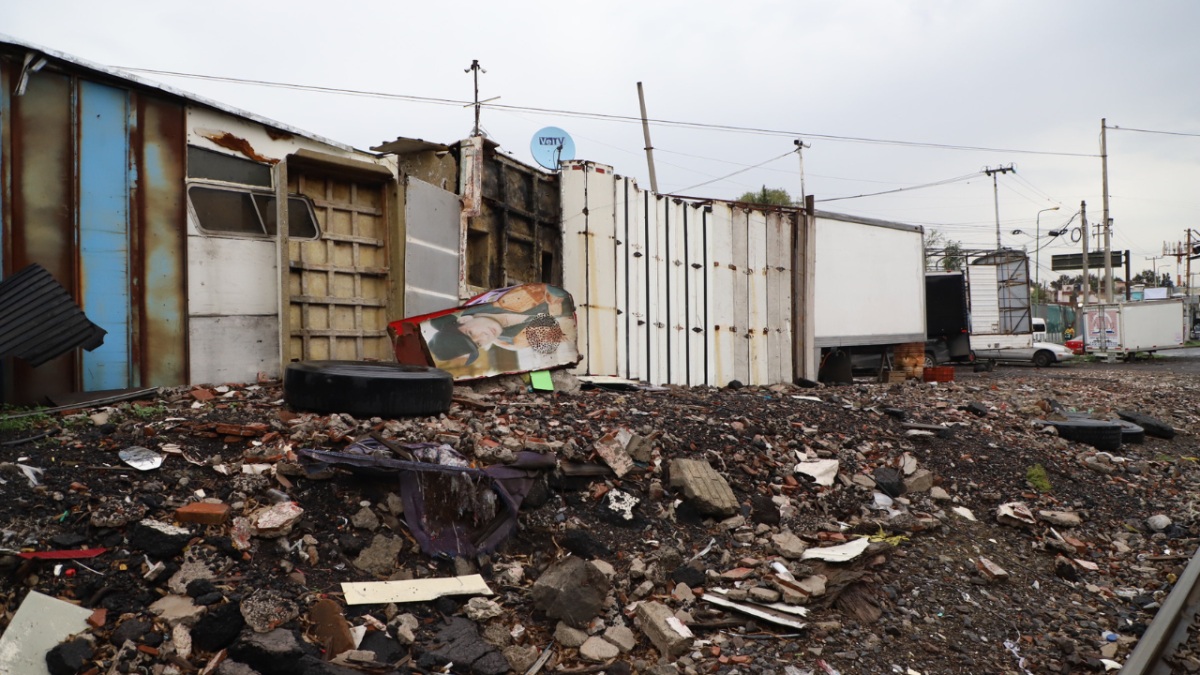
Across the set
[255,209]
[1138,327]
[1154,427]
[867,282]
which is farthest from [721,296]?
[1138,327]

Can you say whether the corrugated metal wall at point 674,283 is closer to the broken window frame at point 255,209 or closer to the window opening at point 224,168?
the broken window frame at point 255,209

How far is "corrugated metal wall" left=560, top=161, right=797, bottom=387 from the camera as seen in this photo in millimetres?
8531

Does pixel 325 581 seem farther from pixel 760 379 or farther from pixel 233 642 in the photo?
pixel 760 379

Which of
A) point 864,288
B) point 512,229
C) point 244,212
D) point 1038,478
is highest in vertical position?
point 512,229

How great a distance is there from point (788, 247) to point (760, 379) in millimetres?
2159

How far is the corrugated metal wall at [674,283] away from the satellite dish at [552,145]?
2142mm

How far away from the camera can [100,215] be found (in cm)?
548

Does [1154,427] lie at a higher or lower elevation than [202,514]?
lower

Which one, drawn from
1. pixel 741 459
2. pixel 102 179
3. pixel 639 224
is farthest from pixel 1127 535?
pixel 102 179

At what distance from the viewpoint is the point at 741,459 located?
5219 mm

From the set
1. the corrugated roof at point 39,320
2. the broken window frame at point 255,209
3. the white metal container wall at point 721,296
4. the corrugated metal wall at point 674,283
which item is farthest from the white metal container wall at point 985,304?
the corrugated roof at point 39,320

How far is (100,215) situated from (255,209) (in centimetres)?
118

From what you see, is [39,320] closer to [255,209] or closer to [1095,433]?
[255,209]

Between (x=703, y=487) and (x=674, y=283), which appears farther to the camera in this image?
(x=674, y=283)
